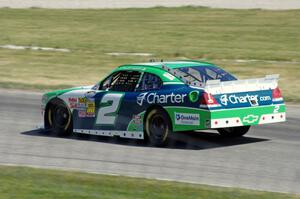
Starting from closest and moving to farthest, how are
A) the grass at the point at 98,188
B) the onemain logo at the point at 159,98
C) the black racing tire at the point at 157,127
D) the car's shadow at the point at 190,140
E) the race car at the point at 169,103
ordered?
the grass at the point at 98,188, the race car at the point at 169,103, the onemain logo at the point at 159,98, the black racing tire at the point at 157,127, the car's shadow at the point at 190,140

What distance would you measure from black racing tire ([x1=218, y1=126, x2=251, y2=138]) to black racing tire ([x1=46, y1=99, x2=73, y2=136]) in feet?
8.96

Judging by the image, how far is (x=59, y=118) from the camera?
15.3 m

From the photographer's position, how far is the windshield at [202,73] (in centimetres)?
1360

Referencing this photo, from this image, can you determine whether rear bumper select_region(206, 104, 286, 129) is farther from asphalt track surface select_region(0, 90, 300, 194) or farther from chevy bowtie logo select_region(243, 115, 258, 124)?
asphalt track surface select_region(0, 90, 300, 194)

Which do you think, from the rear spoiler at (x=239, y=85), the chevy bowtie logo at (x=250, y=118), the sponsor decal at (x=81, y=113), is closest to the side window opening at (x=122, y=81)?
the sponsor decal at (x=81, y=113)

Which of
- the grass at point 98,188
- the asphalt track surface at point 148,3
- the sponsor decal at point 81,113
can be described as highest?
the asphalt track surface at point 148,3

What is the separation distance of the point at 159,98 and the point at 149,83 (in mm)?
496

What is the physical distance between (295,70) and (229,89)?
11.8 meters

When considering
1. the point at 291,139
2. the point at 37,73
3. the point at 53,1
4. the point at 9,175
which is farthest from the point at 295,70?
the point at 53,1

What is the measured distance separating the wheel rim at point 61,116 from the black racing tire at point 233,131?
280 centimetres

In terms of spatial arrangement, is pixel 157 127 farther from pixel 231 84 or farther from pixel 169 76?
pixel 231 84

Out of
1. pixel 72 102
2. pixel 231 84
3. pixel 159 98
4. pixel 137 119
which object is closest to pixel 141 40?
pixel 72 102

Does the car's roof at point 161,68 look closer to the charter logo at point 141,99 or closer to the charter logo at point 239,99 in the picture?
the charter logo at point 141,99

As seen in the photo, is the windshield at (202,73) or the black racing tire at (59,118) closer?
the windshield at (202,73)
